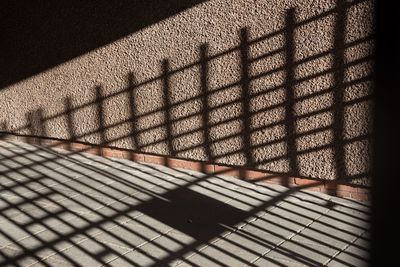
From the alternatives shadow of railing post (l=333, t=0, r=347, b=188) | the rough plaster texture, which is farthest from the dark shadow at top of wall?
shadow of railing post (l=333, t=0, r=347, b=188)

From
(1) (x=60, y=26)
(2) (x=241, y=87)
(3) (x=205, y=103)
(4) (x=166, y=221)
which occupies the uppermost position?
(1) (x=60, y=26)

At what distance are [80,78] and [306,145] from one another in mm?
2496

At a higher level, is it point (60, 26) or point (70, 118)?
point (60, 26)

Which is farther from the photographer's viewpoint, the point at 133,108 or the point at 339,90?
the point at 133,108

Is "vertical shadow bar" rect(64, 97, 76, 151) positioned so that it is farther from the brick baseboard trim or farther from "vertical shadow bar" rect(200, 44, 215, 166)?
"vertical shadow bar" rect(200, 44, 215, 166)

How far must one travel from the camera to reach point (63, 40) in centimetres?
564

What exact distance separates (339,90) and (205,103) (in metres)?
1.23

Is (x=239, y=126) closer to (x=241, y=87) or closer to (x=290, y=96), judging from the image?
Answer: (x=241, y=87)

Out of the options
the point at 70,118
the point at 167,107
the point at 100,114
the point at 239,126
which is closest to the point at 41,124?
the point at 70,118

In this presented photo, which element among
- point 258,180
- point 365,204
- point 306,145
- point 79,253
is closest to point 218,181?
point 258,180

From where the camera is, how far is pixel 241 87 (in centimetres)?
459

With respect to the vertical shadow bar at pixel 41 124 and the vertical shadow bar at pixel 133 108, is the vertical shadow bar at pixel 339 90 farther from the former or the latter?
the vertical shadow bar at pixel 41 124

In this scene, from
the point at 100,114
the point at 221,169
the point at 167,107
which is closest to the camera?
the point at 221,169

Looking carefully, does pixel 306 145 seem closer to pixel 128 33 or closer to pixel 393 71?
pixel 393 71
